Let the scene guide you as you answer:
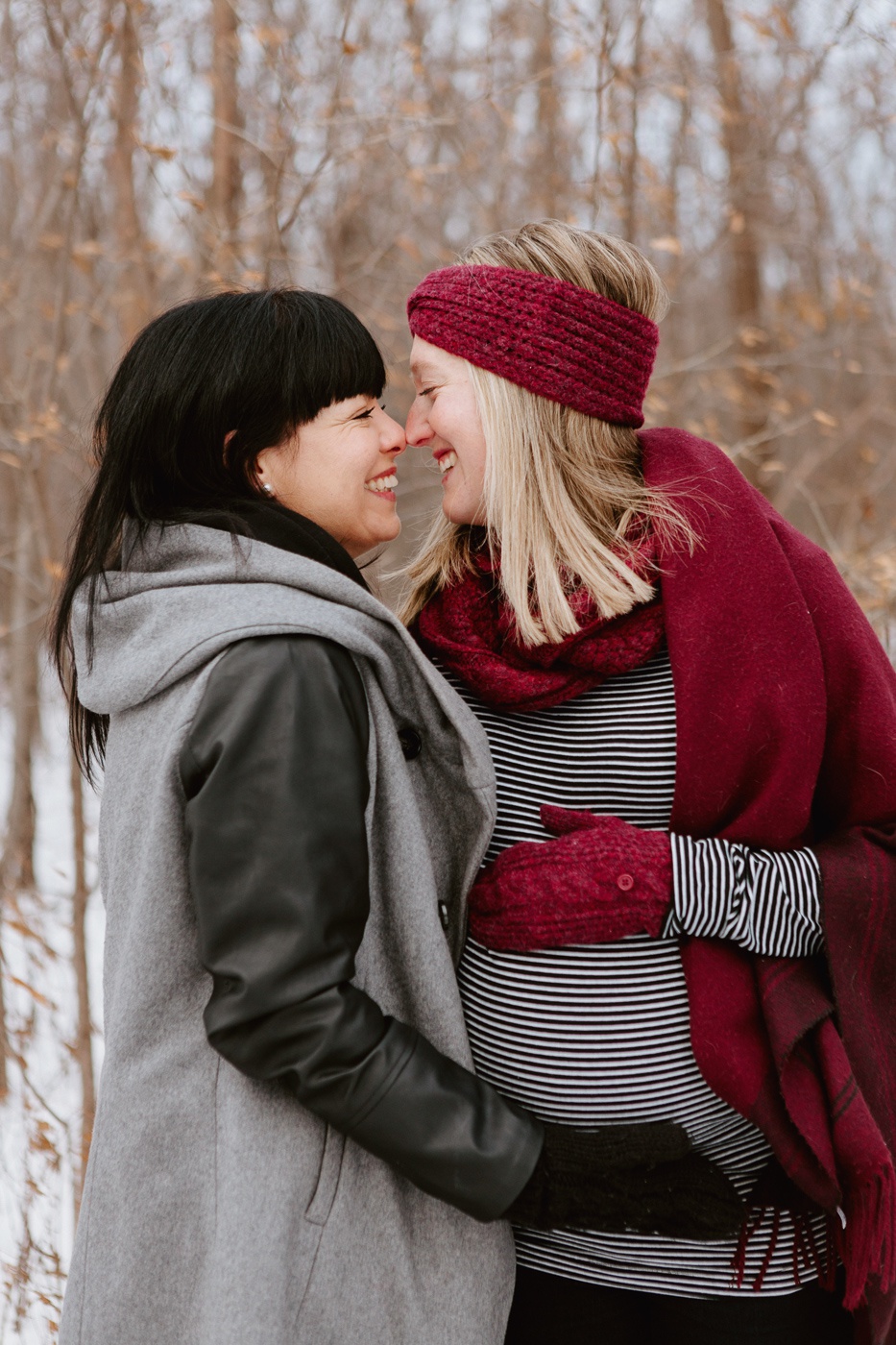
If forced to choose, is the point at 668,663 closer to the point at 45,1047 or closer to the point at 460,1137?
the point at 460,1137

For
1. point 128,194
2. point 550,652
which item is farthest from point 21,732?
point 550,652

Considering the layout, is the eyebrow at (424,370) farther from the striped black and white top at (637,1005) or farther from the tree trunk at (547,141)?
the tree trunk at (547,141)

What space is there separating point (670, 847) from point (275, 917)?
57 centimetres

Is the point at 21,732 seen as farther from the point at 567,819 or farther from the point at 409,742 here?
the point at 567,819

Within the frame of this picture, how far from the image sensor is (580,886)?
1530mm

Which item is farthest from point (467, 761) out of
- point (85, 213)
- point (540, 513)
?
point (85, 213)

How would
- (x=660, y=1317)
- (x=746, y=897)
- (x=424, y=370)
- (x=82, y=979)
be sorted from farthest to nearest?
(x=82, y=979), (x=424, y=370), (x=660, y=1317), (x=746, y=897)

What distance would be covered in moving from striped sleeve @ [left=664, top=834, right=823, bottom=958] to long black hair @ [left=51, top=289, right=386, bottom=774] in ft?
2.64

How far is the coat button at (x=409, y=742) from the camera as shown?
167cm

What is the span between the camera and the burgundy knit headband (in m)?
1.81

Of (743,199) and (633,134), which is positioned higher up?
(633,134)

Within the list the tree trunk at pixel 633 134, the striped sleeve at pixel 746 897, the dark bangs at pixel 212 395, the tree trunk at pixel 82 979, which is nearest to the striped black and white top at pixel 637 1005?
the striped sleeve at pixel 746 897

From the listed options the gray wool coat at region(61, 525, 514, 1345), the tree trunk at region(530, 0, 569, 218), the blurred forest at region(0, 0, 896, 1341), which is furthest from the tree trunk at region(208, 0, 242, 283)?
the gray wool coat at region(61, 525, 514, 1345)

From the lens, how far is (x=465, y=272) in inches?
73.3
